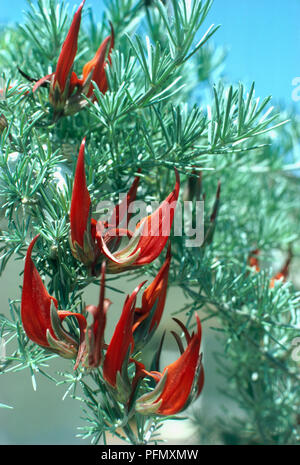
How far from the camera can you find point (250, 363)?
470mm

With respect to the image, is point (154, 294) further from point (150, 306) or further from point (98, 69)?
point (98, 69)

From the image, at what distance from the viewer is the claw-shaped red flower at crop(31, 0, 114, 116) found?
0.25 meters

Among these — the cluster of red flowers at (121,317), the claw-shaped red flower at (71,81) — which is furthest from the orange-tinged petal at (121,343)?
the claw-shaped red flower at (71,81)

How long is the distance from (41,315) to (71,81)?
13 centimetres

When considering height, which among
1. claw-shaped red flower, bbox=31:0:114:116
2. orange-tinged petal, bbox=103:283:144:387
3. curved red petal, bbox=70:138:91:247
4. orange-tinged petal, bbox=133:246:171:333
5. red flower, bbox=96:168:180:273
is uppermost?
claw-shaped red flower, bbox=31:0:114:116

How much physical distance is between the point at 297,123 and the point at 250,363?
0.26 meters

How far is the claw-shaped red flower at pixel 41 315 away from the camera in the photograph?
0.70 feet
